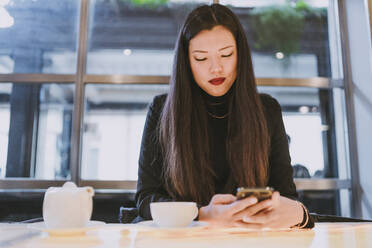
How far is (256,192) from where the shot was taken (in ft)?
2.38

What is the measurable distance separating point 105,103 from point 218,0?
4.27 ft

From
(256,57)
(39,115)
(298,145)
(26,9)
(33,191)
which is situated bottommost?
(33,191)

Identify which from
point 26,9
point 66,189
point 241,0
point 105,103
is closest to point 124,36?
point 105,103

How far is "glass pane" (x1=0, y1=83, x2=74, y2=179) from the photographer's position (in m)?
2.71

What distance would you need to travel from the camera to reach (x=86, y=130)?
282 centimetres

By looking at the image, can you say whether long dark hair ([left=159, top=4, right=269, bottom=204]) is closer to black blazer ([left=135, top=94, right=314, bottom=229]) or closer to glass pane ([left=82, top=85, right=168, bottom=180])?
black blazer ([left=135, top=94, right=314, bottom=229])

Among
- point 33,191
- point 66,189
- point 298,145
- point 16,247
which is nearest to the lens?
point 16,247

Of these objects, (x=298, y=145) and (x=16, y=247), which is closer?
(x=16, y=247)

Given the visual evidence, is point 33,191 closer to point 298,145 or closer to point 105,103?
point 105,103

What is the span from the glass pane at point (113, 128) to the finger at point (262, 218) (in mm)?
2023

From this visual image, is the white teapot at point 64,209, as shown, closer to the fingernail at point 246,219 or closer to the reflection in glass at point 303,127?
the fingernail at point 246,219

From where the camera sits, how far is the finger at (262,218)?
2.65ft

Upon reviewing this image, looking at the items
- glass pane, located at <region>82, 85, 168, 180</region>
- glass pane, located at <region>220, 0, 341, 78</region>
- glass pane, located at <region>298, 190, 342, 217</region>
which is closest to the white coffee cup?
glass pane, located at <region>82, 85, 168, 180</region>

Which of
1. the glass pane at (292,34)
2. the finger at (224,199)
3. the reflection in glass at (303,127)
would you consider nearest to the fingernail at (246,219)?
the finger at (224,199)
